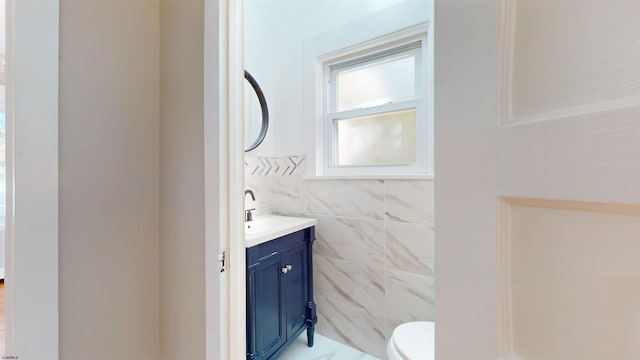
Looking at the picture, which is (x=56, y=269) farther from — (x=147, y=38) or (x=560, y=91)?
(x=560, y=91)

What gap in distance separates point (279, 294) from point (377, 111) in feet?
4.23

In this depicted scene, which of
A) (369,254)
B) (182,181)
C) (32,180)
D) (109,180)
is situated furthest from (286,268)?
(32,180)

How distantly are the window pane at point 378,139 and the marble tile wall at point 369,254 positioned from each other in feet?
0.73

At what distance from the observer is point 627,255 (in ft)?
0.79

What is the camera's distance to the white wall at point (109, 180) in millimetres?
767

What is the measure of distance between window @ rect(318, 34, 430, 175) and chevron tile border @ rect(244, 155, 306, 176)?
180 millimetres

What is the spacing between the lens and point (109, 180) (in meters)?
0.85

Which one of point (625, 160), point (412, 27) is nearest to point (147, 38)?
point (625, 160)

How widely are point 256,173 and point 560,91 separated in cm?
179

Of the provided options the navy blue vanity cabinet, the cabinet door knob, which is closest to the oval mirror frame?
the navy blue vanity cabinet

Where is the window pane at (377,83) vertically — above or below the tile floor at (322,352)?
above

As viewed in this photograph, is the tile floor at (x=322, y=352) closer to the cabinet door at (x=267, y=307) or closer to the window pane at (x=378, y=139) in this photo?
the cabinet door at (x=267, y=307)

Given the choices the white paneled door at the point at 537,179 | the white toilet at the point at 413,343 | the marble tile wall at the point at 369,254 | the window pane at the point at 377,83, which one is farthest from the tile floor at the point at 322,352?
the window pane at the point at 377,83

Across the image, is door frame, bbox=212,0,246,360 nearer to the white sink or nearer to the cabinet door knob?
the white sink
